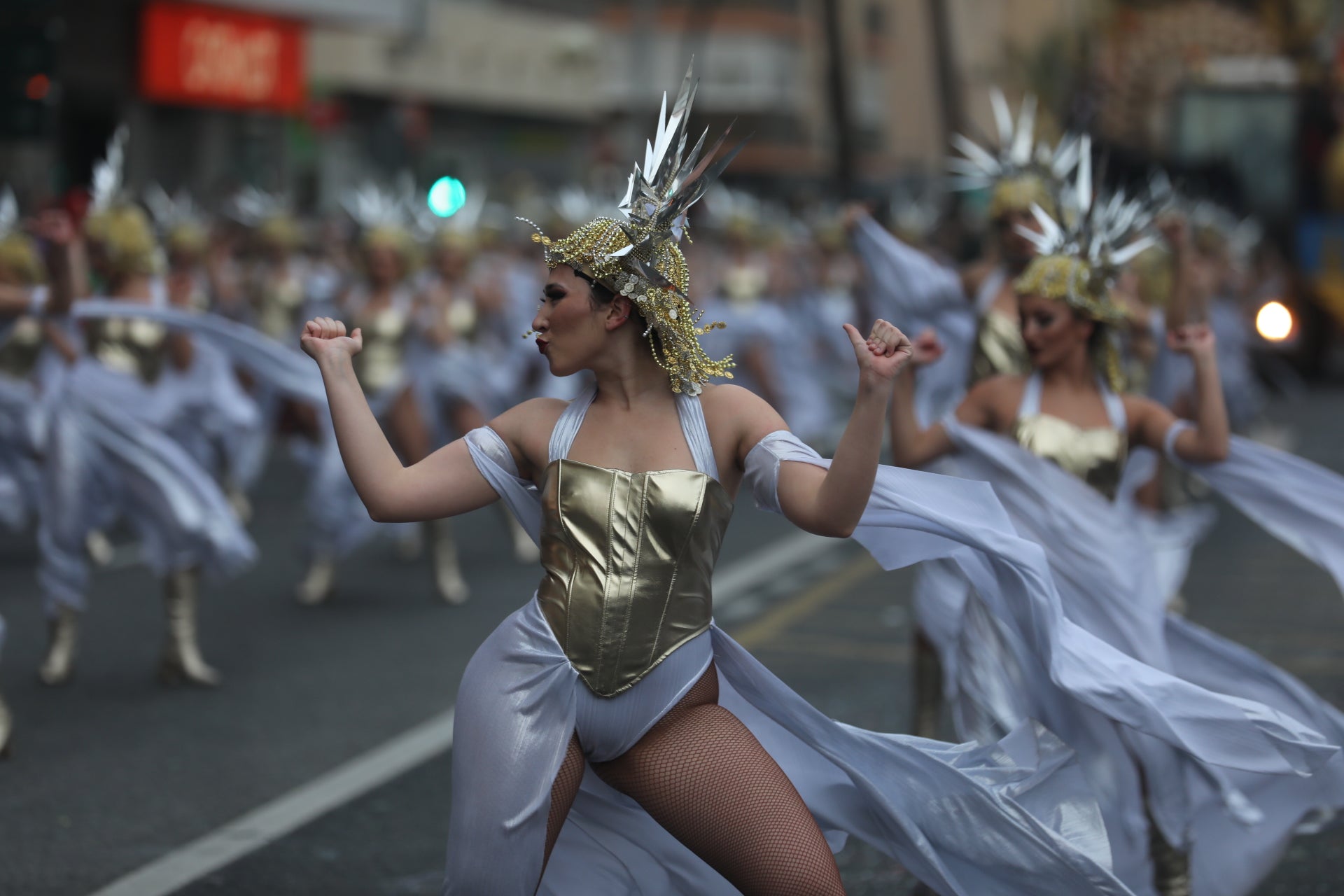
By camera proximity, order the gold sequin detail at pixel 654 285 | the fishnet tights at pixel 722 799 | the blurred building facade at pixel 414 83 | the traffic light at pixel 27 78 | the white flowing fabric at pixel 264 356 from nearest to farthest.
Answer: the fishnet tights at pixel 722 799, the gold sequin detail at pixel 654 285, the white flowing fabric at pixel 264 356, the traffic light at pixel 27 78, the blurred building facade at pixel 414 83

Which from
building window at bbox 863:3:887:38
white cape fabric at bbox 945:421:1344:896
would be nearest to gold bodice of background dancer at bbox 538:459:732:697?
white cape fabric at bbox 945:421:1344:896

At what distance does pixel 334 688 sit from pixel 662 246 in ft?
14.7

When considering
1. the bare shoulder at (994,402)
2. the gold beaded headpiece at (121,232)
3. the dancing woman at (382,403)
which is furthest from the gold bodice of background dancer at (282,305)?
the bare shoulder at (994,402)

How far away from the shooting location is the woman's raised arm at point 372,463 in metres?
3.62

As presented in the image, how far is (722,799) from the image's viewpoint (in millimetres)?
3502

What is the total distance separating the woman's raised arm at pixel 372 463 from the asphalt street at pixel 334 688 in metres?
1.82

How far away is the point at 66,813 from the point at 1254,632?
568cm

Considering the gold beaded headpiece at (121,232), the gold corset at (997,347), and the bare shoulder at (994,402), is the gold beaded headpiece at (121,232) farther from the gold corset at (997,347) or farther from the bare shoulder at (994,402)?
the bare shoulder at (994,402)

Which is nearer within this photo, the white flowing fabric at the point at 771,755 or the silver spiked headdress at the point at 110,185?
the white flowing fabric at the point at 771,755

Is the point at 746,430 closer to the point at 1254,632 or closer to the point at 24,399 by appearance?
the point at 1254,632

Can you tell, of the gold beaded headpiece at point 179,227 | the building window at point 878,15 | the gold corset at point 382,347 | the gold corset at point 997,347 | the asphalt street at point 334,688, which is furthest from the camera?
the building window at point 878,15

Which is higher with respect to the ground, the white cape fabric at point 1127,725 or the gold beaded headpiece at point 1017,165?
the gold beaded headpiece at point 1017,165

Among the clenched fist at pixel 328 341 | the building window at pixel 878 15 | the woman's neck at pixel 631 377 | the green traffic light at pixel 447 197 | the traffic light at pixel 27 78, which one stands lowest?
the building window at pixel 878 15

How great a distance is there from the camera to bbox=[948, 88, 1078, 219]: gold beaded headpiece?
6695mm
